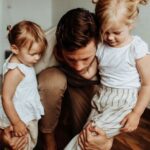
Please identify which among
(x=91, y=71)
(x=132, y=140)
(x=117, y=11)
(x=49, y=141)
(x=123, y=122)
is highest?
(x=117, y=11)

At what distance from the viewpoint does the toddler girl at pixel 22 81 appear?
1.28 m

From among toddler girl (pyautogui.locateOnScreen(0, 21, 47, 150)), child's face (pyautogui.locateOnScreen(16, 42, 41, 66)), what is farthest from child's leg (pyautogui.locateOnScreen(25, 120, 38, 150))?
child's face (pyautogui.locateOnScreen(16, 42, 41, 66))

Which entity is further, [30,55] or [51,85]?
[51,85]

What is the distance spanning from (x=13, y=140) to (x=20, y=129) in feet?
0.20

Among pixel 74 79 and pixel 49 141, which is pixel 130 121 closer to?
pixel 74 79

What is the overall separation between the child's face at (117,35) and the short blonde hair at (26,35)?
24 cm

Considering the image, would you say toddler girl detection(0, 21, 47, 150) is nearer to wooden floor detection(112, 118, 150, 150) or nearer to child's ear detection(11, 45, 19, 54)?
child's ear detection(11, 45, 19, 54)

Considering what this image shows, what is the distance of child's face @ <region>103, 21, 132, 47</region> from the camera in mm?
1188

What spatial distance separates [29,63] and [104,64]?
28cm

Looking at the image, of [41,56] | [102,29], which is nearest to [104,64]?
[102,29]

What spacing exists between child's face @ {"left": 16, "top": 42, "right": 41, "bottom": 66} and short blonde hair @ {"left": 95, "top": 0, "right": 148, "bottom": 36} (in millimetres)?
256

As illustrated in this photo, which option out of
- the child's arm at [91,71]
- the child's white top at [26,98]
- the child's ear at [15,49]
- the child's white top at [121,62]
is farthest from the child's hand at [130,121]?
the child's ear at [15,49]

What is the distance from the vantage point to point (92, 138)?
1.29 m

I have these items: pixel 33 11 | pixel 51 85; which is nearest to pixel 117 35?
pixel 51 85
